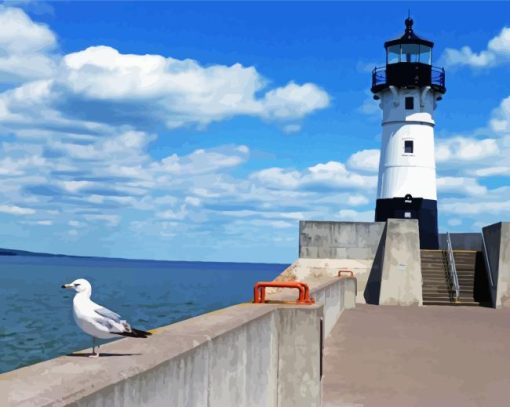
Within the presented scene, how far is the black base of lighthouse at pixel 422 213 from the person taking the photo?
3275 cm

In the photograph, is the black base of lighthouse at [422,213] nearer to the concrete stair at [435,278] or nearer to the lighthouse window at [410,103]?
the lighthouse window at [410,103]

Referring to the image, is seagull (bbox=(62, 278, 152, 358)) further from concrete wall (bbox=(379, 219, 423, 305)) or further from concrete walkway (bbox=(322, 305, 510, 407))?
concrete wall (bbox=(379, 219, 423, 305))

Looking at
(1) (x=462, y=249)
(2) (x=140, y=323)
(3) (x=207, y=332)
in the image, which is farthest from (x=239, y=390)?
(2) (x=140, y=323)

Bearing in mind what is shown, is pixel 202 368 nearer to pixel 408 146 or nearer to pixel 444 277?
pixel 444 277

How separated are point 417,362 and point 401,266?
12.8m

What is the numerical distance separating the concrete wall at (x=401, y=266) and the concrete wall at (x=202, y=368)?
16251 millimetres

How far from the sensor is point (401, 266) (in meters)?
24.0

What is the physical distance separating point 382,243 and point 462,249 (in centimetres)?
421

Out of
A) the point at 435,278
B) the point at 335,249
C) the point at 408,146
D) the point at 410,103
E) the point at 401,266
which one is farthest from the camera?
the point at 410,103

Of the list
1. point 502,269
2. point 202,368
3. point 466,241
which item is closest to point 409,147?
point 466,241

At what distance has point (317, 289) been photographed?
12.8 meters

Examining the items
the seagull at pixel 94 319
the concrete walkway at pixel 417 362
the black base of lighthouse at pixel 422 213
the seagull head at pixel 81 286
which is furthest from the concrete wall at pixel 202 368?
the black base of lighthouse at pixel 422 213

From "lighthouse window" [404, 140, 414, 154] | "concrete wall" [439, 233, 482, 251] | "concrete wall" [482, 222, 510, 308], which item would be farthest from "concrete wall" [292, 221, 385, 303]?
"lighthouse window" [404, 140, 414, 154]

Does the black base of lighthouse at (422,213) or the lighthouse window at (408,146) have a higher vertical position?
the lighthouse window at (408,146)
